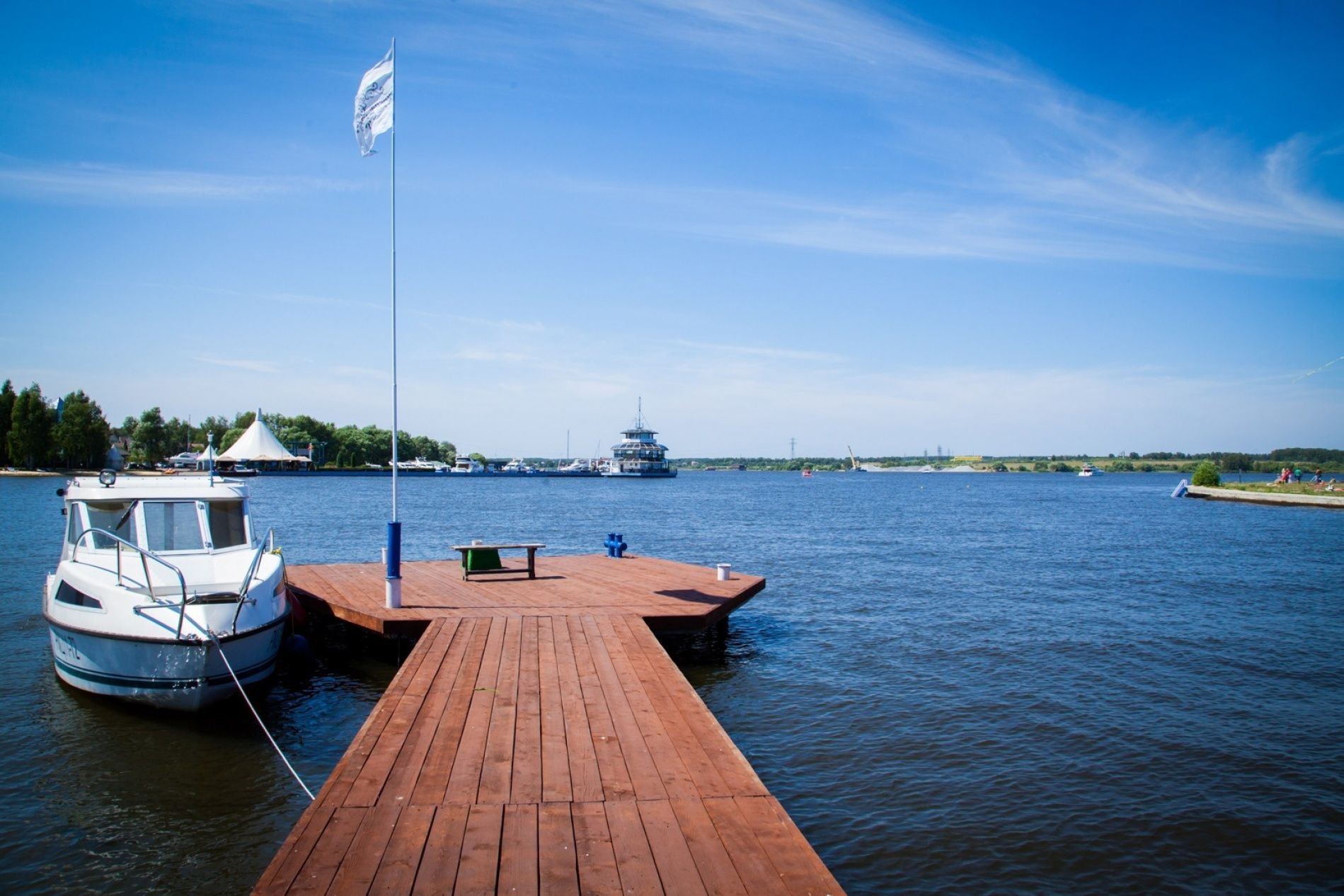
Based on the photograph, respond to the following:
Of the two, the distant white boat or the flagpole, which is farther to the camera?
the distant white boat

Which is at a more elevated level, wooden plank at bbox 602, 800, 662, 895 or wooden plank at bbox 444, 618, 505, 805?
wooden plank at bbox 444, 618, 505, 805

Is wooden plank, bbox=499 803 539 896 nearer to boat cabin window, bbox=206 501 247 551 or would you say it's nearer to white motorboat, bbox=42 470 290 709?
white motorboat, bbox=42 470 290 709

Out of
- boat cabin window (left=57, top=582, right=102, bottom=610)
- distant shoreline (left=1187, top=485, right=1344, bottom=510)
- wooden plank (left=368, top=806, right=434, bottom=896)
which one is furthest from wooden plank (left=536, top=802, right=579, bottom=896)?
distant shoreline (left=1187, top=485, right=1344, bottom=510)

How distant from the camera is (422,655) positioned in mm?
10641

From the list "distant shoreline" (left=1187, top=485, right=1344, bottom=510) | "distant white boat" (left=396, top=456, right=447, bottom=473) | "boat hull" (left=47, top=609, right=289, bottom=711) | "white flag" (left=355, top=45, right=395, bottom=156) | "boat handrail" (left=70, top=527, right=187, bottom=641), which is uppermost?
"white flag" (left=355, top=45, right=395, bottom=156)

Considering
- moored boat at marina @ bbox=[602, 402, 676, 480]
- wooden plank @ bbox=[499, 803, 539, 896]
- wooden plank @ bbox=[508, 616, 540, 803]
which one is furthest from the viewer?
moored boat at marina @ bbox=[602, 402, 676, 480]

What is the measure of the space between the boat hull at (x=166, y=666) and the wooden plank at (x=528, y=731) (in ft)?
12.1

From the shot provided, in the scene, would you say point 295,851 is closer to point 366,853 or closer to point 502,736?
point 366,853

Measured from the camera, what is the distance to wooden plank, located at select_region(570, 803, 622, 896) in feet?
16.0

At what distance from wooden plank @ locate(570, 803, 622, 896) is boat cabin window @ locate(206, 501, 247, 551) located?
32.3ft

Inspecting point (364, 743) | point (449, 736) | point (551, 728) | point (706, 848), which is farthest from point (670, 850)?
point (364, 743)

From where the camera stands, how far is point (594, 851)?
5.29 meters

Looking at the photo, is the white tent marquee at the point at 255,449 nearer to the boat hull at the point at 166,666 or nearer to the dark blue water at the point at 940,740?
the dark blue water at the point at 940,740

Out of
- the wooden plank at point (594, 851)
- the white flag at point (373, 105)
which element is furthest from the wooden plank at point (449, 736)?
the white flag at point (373, 105)
